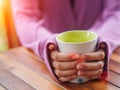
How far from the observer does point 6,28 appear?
1.50 meters

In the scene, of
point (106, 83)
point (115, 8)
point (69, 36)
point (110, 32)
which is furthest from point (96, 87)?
point (115, 8)

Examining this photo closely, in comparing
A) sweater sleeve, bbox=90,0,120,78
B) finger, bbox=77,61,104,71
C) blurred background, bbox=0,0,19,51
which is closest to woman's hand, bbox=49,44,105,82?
finger, bbox=77,61,104,71

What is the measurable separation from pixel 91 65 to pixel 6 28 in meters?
0.88

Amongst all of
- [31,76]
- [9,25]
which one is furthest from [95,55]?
[9,25]

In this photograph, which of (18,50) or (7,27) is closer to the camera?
(18,50)

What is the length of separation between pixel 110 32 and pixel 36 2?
300mm

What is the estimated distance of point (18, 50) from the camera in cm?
96

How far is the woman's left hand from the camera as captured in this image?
2.31ft

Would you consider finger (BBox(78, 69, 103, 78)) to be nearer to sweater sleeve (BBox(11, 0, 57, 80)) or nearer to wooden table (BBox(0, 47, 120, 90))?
wooden table (BBox(0, 47, 120, 90))

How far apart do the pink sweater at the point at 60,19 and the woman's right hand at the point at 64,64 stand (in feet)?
0.38

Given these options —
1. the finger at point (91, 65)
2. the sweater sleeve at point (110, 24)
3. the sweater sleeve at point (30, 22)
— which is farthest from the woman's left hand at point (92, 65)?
the sweater sleeve at point (30, 22)

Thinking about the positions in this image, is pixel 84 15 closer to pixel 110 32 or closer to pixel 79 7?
pixel 79 7

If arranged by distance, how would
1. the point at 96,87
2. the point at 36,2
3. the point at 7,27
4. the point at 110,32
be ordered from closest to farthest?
1. the point at 96,87
2. the point at 110,32
3. the point at 36,2
4. the point at 7,27

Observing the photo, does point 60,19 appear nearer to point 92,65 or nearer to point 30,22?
point 30,22
